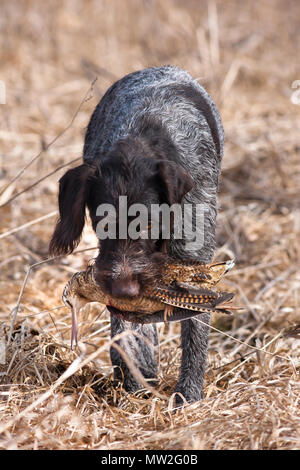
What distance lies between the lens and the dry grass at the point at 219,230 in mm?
3689

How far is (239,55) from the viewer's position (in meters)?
11.4

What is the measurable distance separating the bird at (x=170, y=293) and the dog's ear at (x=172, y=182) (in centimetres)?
34

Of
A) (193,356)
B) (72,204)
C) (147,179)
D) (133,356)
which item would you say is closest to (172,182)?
(147,179)

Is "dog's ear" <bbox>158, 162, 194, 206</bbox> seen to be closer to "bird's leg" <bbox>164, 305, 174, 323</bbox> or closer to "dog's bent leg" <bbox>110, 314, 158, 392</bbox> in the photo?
"bird's leg" <bbox>164, 305, 174, 323</bbox>

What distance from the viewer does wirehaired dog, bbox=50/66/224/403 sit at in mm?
3545

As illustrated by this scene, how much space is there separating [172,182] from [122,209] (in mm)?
311

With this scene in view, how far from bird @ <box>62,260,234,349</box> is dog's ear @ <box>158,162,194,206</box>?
0.34m

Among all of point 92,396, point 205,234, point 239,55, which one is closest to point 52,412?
point 92,396

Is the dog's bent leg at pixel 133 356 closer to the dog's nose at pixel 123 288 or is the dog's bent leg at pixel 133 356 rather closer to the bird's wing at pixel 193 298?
the bird's wing at pixel 193 298

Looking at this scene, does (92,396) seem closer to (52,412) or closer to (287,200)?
(52,412)

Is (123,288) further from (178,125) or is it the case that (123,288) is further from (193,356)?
(178,125)

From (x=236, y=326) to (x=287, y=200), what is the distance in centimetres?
251

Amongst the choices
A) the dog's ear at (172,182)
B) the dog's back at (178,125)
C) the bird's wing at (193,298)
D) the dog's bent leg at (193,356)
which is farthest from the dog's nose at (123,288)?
the dog's bent leg at (193,356)

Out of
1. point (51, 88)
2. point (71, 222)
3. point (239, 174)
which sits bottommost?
point (71, 222)
